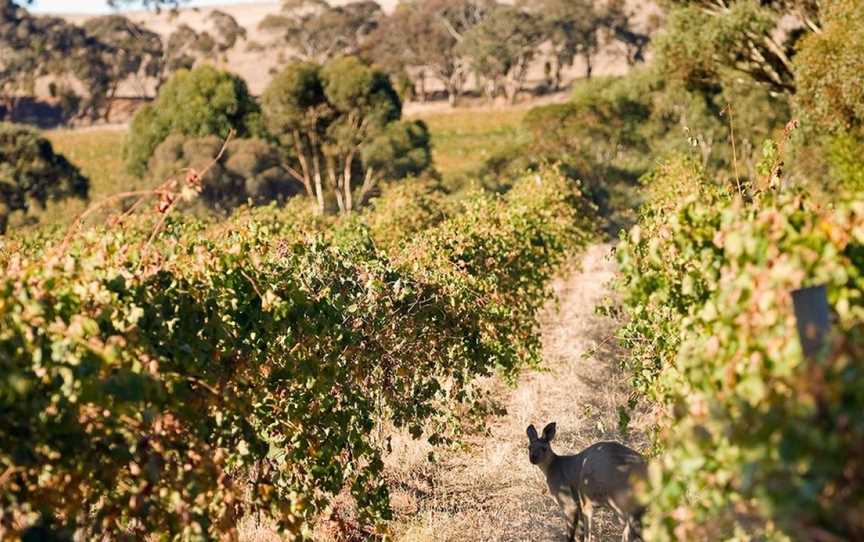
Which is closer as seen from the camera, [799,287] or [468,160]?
[799,287]

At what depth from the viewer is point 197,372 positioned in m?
5.99

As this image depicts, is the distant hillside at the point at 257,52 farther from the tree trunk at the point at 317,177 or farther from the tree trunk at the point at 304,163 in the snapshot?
the tree trunk at the point at 317,177

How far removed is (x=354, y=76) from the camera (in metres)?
48.8

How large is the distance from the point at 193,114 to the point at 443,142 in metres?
27.2

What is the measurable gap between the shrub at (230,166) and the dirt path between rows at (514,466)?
31152 mm

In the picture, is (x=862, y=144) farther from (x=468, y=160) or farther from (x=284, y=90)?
(x=468, y=160)

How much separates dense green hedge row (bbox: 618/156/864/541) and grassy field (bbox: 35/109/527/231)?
5513cm

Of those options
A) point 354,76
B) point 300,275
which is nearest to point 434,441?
point 300,275

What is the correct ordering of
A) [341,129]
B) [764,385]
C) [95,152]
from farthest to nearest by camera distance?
[95,152]
[341,129]
[764,385]

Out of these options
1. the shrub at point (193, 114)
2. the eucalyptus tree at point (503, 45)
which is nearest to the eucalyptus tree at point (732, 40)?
the shrub at point (193, 114)

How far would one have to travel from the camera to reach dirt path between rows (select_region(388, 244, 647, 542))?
28.8 ft

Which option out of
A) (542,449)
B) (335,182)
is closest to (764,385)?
(542,449)

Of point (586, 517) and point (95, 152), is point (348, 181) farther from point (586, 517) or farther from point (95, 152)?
point (586, 517)

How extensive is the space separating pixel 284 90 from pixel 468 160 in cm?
2272
